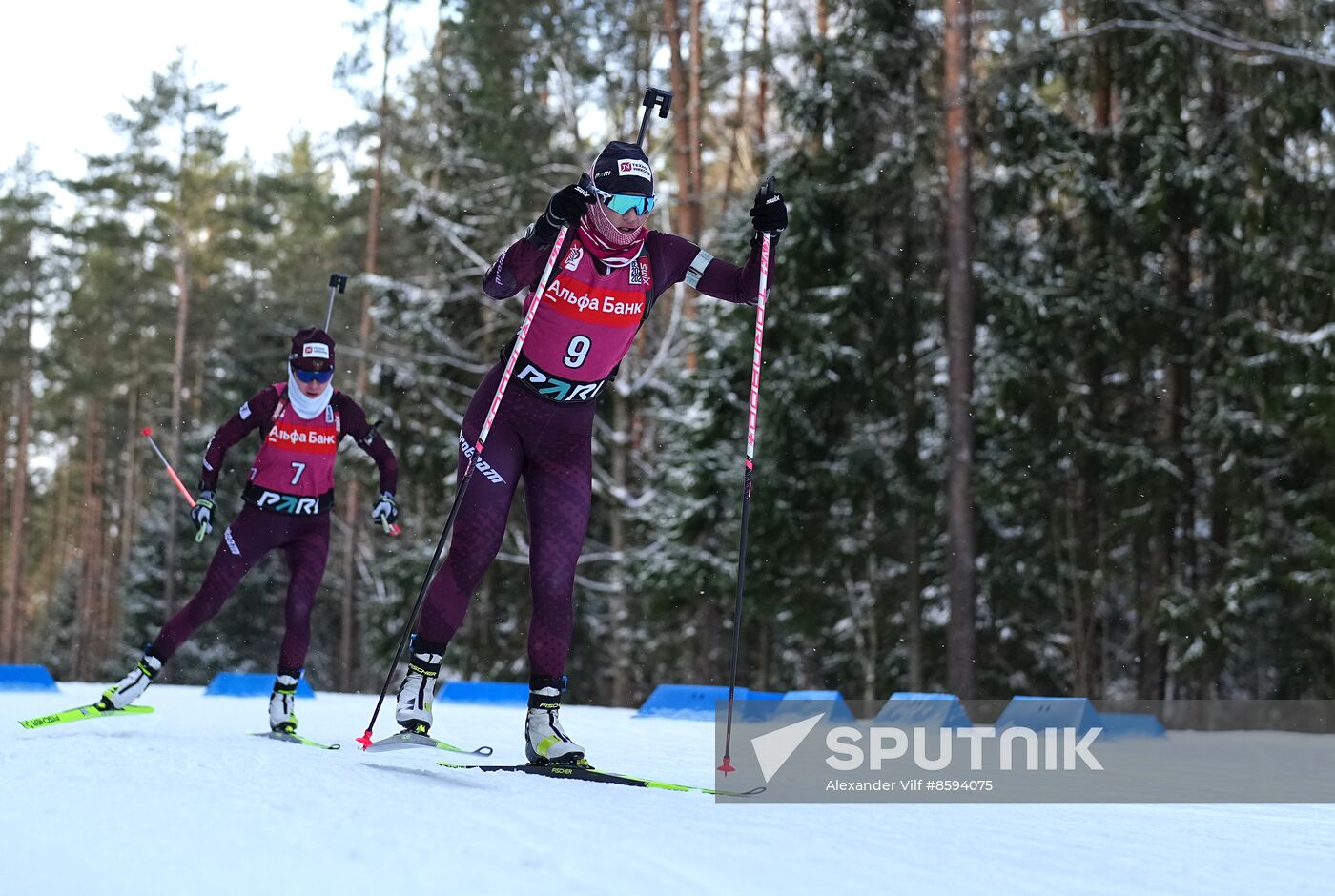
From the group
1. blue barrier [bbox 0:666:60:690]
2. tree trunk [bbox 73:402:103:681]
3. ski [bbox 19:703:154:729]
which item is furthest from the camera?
tree trunk [bbox 73:402:103:681]

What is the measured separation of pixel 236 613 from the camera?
3086 centimetres

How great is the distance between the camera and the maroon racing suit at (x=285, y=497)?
257 inches

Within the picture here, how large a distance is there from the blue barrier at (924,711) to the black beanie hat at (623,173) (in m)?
4.34

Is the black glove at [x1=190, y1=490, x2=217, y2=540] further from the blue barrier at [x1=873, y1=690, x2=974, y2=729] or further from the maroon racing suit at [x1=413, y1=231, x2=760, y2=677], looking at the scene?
the blue barrier at [x1=873, y1=690, x2=974, y2=729]

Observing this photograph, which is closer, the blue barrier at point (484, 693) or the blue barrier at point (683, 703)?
the blue barrier at point (683, 703)

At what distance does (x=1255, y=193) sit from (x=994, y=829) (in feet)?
48.2

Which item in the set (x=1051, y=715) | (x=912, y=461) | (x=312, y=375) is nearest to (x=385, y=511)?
(x=312, y=375)

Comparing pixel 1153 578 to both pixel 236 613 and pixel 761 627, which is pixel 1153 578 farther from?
pixel 236 613

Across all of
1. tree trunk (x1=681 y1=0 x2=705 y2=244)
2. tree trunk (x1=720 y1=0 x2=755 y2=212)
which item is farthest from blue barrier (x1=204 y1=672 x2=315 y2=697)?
tree trunk (x1=720 y1=0 x2=755 y2=212)

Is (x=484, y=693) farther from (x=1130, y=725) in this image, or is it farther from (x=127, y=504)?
(x=127, y=504)

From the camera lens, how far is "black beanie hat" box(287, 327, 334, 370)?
644cm

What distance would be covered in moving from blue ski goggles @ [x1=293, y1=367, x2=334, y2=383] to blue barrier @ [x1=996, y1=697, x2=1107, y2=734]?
448cm

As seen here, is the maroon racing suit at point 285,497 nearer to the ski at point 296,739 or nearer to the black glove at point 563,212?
the ski at point 296,739

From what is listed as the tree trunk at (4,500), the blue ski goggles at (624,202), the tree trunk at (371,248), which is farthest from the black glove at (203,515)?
the tree trunk at (4,500)
